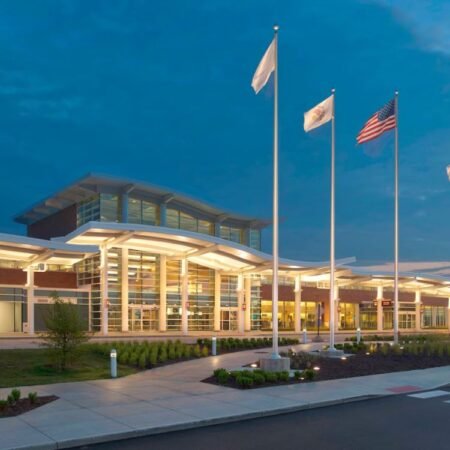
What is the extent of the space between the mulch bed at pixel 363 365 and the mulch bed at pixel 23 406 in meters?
4.82

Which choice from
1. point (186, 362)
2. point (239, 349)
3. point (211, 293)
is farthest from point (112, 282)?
point (186, 362)

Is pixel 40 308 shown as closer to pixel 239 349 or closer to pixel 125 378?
pixel 239 349

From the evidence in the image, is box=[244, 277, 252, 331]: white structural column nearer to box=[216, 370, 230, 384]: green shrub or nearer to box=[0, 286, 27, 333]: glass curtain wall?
box=[0, 286, 27, 333]: glass curtain wall

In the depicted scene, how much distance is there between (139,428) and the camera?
10789 mm

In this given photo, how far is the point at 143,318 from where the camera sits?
163ft

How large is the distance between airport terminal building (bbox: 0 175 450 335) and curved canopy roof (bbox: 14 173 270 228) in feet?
0.32

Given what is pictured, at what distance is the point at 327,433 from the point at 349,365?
10.7 metres

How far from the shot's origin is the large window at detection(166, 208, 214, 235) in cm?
5659

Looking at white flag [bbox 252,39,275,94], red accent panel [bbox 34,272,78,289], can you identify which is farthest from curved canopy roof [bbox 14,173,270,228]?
white flag [bbox 252,39,275,94]

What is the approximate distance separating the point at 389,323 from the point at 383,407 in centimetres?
6645

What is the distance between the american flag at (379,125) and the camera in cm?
2519

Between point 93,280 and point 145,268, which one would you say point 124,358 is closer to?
point 93,280

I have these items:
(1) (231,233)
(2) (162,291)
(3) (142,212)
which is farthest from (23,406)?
(1) (231,233)

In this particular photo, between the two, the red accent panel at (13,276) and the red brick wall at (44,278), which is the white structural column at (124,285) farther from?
the red accent panel at (13,276)
